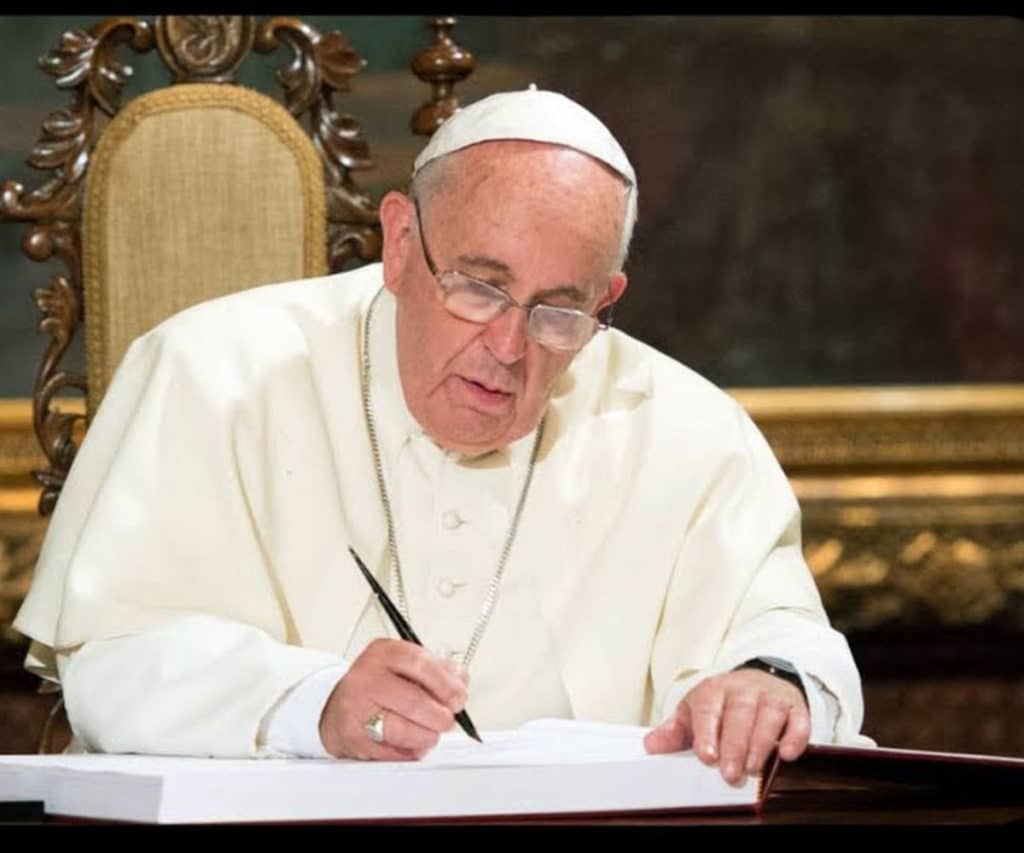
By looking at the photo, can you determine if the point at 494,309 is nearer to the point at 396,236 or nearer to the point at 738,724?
the point at 396,236

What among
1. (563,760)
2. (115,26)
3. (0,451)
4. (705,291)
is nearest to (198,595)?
(563,760)

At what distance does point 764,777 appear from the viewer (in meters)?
2.69

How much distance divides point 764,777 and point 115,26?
2.06 meters

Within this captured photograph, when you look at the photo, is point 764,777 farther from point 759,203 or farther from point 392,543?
point 759,203

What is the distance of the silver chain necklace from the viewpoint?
3631 mm

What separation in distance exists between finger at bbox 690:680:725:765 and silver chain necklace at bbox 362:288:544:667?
2.49 ft

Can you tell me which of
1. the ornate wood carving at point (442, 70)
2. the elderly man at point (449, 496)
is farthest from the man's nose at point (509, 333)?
the ornate wood carving at point (442, 70)

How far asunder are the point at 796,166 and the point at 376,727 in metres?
3.45

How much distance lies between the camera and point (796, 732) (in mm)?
2812

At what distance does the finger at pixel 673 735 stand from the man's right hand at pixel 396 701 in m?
0.24

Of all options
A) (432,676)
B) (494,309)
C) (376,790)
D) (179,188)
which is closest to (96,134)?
(179,188)

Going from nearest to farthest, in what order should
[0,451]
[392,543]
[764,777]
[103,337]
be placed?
[764,777]
[392,543]
[103,337]
[0,451]

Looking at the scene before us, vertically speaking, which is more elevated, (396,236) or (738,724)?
(396,236)

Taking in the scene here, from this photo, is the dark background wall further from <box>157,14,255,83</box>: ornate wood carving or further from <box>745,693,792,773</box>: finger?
<box>745,693,792,773</box>: finger
